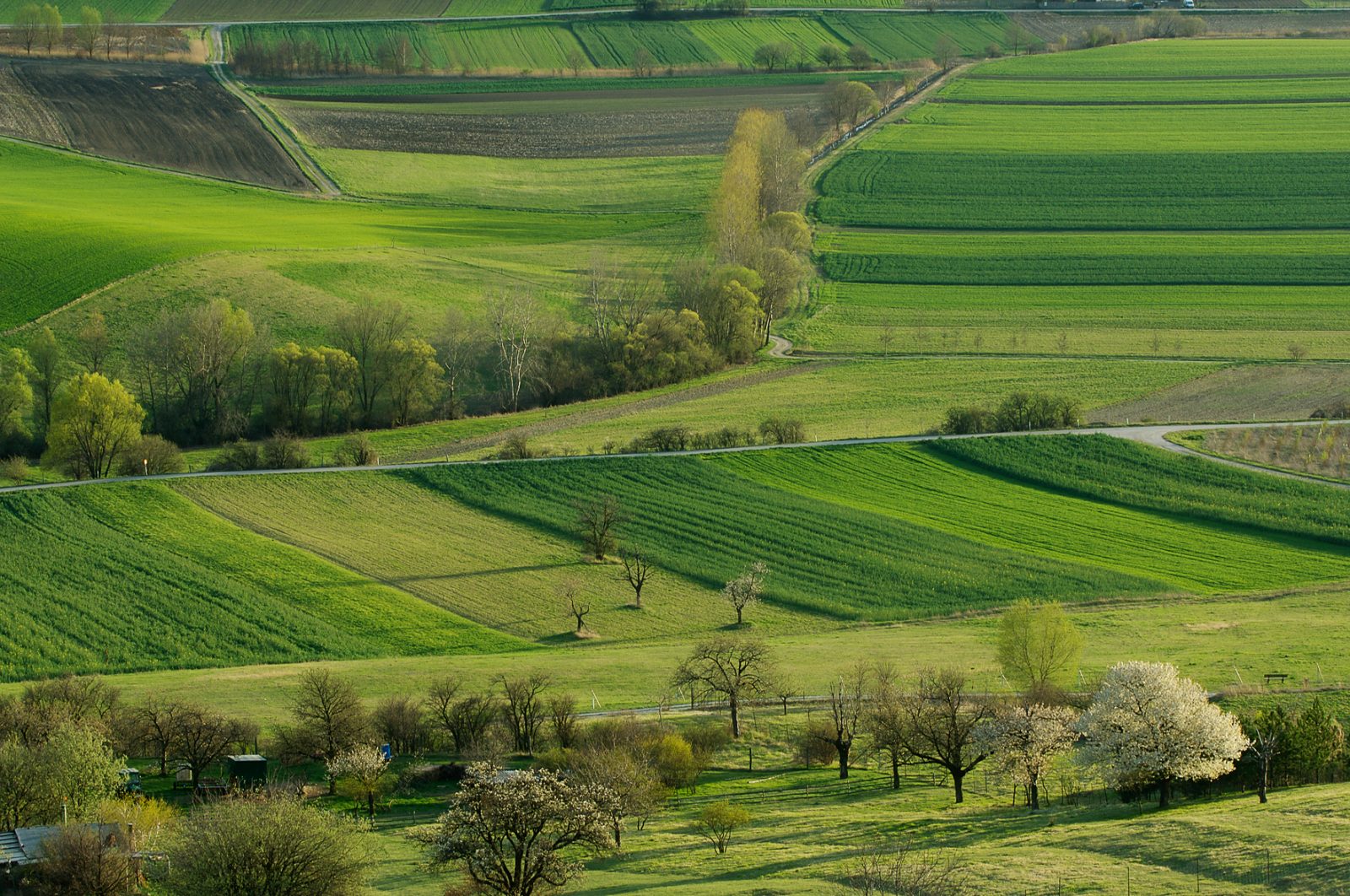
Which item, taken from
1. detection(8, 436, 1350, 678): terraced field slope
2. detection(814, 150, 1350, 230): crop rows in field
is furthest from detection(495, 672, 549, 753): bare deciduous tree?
detection(814, 150, 1350, 230): crop rows in field

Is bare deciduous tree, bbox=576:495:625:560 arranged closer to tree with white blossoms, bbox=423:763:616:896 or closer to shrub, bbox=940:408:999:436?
shrub, bbox=940:408:999:436

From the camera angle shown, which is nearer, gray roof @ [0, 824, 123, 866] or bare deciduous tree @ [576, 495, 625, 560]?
gray roof @ [0, 824, 123, 866]

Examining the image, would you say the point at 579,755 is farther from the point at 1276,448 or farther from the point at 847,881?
the point at 1276,448

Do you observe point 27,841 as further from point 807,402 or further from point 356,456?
point 807,402

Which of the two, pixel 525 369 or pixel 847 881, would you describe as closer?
pixel 847 881

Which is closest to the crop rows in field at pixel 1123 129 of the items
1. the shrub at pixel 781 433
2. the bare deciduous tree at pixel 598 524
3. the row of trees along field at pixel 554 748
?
the shrub at pixel 781 433

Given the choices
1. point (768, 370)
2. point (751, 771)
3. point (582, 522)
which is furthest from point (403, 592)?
point (768, 370)
